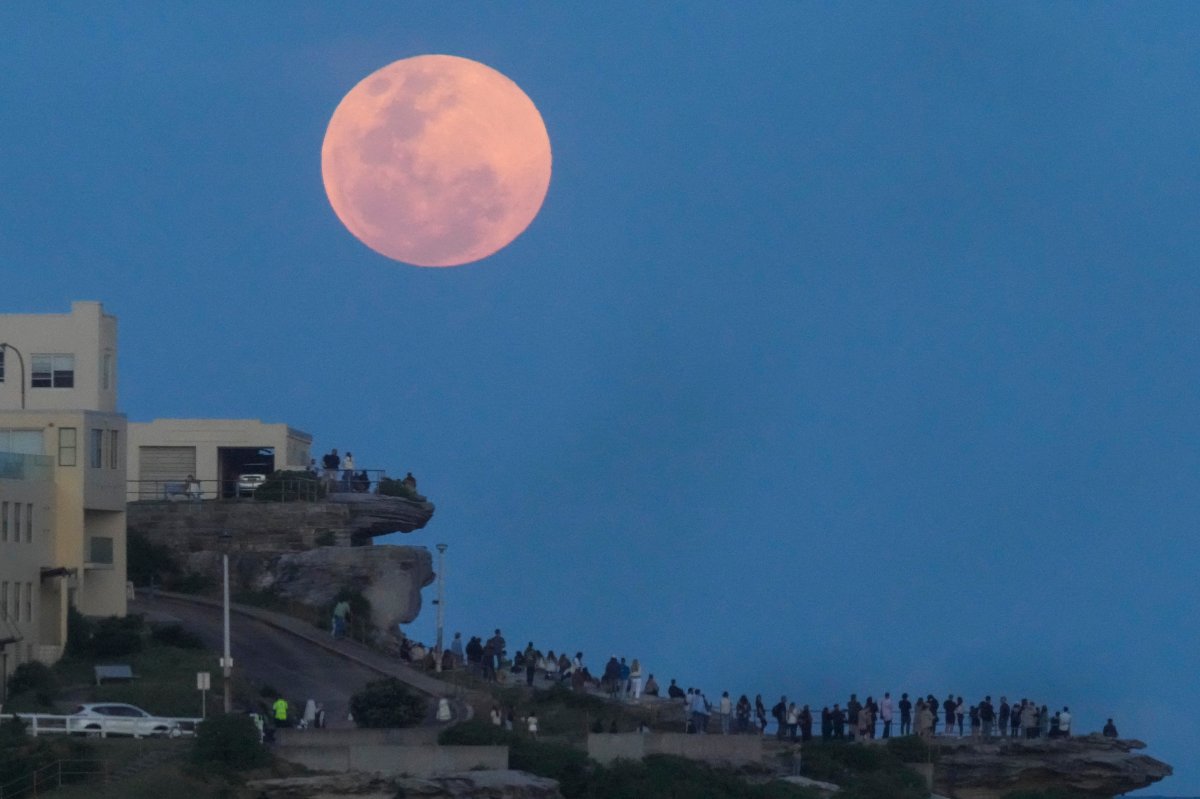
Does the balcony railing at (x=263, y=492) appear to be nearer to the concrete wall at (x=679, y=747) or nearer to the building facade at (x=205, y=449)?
the building facade at (x=205, y=449)

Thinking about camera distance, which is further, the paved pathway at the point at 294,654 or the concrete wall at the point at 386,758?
the paved pathway at the point at 294,654

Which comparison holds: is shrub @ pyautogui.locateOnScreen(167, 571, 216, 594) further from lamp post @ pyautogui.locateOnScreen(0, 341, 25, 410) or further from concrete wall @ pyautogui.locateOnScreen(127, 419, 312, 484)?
concrete wall @ pyautogui.locateOnScreen(127, 419, 312, 484)

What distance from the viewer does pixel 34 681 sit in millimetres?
66000

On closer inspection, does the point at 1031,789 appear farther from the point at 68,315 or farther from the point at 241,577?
the point at 68,315

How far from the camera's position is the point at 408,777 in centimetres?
5675

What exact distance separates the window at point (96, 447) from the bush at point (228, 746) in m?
18.8

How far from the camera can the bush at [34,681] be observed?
212ft

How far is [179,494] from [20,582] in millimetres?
20091

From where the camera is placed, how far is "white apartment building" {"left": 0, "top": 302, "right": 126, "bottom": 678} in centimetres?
6844

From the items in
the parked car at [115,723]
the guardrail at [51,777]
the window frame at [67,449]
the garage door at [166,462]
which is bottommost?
the guardrail at [51,777]

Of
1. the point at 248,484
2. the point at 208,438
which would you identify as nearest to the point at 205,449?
the point at 208,438

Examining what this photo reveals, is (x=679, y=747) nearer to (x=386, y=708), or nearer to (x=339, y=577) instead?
(x=386, y=708)

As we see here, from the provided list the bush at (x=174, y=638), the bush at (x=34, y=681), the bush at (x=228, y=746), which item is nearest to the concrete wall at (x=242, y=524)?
the bush at (x=174, y=638)

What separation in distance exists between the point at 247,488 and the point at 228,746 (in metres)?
34.4
